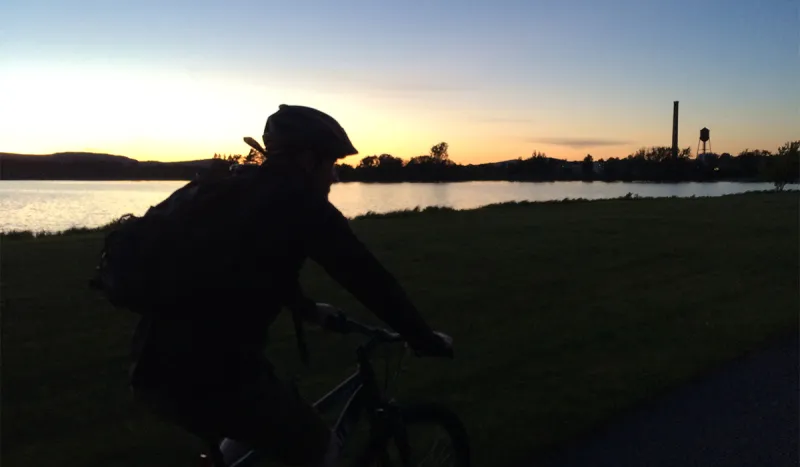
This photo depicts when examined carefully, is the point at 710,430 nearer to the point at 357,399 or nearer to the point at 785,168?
the point at 357,399

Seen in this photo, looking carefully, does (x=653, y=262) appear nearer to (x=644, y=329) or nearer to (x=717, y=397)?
(x=644, y=329)

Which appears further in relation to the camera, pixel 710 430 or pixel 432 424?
pixel 710 430

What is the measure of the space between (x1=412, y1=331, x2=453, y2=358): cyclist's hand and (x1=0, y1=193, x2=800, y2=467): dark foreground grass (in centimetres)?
208

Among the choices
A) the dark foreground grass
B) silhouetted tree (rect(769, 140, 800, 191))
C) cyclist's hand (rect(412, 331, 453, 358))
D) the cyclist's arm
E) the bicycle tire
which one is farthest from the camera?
silhouetted tree (rect(769, 140, 800, 191))

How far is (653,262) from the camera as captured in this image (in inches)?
505

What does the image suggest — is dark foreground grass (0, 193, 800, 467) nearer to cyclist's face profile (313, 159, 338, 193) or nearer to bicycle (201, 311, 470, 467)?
bicycle (201, 311, 470, 467)

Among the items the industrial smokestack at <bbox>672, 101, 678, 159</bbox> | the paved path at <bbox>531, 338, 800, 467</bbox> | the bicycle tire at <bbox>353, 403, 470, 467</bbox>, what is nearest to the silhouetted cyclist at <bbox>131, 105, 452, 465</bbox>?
the bicycle tire at <bbox>353, 403, 470, 467</bbox>

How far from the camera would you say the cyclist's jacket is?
2.10 m

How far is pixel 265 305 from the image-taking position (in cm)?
220

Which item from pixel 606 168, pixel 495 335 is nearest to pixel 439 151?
pixel 606 168

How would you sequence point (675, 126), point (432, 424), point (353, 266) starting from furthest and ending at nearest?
point (675, 126), point (432, 424), point (353, 266)

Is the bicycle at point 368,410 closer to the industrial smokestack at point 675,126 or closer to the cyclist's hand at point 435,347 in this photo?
the cyclist's hand at point 435,347

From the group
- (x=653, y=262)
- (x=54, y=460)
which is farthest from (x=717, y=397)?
(x=653, y=262)

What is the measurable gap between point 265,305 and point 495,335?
5.70 metres
